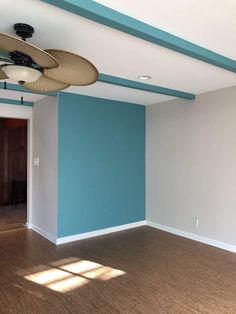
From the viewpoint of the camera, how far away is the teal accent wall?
3963 millimetres

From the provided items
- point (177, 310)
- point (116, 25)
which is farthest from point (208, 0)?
point (177, 310)

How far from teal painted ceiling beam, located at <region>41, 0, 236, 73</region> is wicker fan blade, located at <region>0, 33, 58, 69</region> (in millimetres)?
319

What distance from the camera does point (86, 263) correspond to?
10.6 ft

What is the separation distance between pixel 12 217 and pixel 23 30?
179 inches

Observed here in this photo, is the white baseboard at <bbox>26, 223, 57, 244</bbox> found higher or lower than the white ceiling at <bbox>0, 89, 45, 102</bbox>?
lower

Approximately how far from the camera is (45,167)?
13.9 ft

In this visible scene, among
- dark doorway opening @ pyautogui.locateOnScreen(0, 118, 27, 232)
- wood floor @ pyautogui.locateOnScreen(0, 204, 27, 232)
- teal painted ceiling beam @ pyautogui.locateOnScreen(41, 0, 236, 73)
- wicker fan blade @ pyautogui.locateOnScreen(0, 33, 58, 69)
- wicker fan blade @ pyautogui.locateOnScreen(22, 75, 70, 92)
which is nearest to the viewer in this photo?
wicker fan blade @ pyautogui.locateOnScreen(0, 33, 58, 69)

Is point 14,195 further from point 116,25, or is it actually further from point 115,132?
point 116,25

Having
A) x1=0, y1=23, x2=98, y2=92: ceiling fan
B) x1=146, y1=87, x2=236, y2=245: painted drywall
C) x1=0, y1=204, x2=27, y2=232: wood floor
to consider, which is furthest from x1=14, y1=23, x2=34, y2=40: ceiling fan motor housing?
x1=0, y1=204, x2=27, y2=232: wood floor

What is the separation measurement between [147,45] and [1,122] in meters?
5.74

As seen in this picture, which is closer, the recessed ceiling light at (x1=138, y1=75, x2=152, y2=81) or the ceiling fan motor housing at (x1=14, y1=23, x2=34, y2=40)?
the ceiling fan motor housing at (x1=14, y1=23, x2=34, y2=40)

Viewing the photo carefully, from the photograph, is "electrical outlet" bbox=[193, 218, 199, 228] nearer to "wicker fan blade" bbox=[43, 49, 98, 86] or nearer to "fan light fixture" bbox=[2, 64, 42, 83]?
"wicker fan blade" bbox=[43, 49, 98, 86]

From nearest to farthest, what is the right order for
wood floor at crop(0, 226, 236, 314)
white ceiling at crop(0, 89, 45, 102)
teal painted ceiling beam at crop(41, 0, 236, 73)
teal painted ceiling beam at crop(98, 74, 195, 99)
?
1. teal painted ceiling beam at crop(41, 0, 236, 73)
2. wood floor at crop(0, 226, 236, 314)
3. teal painted ceiling beam at crop(98, 74, 195, 99)
4. white ceiling at crop(0, 89, 45, 102)

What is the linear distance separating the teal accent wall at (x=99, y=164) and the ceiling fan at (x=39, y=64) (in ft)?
6.65
